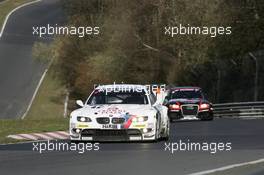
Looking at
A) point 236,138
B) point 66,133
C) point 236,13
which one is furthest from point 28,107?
point 236,138

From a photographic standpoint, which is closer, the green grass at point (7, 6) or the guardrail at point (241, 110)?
the guardrail at point (241, 110)

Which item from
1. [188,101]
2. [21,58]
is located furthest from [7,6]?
[188,101]

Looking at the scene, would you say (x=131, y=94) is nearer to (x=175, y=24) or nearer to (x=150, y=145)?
(x=150, y=145)

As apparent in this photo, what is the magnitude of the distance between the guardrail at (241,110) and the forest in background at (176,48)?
368 centimetres

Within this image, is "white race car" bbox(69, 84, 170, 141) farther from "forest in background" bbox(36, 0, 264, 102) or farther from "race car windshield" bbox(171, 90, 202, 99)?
"forest in background" bbox(36, 0, 264, 102)

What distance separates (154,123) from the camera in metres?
18.6

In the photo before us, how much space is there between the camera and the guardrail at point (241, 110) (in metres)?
41.6

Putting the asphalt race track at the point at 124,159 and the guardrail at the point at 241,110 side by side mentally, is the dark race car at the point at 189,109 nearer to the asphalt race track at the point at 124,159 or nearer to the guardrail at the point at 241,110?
the guardrail at the point at 241,110

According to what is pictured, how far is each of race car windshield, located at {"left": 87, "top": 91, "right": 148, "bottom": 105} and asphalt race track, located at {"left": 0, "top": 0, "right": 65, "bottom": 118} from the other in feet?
106

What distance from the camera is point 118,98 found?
1994cm

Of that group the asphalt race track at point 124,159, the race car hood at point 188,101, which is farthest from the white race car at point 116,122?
the race car hood at point 188,101

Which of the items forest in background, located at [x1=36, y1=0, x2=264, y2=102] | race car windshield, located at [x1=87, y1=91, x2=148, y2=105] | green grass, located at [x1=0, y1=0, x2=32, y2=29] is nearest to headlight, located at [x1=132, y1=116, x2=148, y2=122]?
race car windshield, located at [x1=87, y1=91, x2=148, y2=105]

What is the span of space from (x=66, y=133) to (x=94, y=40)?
34.3m

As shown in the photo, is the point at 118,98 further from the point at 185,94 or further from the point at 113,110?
the point at 185,94
